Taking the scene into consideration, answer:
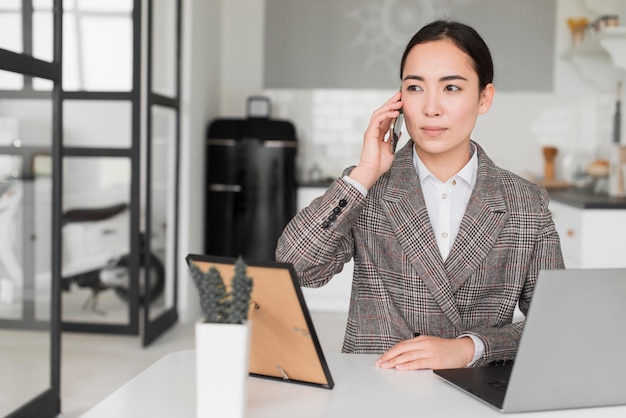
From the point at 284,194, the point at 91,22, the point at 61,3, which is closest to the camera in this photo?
the point at 61,3

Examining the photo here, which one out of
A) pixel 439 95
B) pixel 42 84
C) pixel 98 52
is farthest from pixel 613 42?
pixel 439 95

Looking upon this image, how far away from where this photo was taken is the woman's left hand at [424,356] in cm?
153

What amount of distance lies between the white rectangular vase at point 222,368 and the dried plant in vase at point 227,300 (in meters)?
0.01

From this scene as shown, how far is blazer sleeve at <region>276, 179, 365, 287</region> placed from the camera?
5.57 feet

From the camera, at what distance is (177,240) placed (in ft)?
17.8

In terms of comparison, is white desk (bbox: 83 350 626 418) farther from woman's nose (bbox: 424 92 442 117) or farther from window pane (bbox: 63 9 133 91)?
window pane (bbox: 63 9 133 91)

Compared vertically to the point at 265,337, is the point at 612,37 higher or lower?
higher

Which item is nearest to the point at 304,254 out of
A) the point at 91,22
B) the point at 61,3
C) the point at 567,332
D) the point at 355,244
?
the point at 355,244

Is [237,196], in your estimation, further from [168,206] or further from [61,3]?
[61,3]

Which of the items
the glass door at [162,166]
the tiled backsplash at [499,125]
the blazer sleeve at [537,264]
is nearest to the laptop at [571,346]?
the blazer sleeve at [537,264]

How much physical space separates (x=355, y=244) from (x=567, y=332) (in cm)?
71

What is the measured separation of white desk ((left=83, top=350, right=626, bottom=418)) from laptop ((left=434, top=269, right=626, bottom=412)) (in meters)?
0.03

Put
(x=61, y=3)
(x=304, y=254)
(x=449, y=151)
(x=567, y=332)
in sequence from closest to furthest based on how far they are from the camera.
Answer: (x=567, y=332)
(x=304, y=254)
(x=449, y=151)
(x=61, y=3)

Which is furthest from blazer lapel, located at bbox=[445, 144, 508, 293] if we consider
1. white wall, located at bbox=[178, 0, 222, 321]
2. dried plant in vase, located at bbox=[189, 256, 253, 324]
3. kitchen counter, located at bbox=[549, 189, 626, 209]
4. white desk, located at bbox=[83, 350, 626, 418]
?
white wall, located at bbox=[178, 0, 222, 321]
